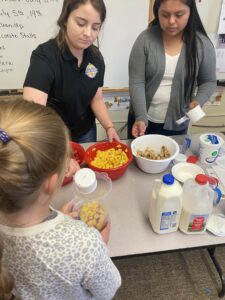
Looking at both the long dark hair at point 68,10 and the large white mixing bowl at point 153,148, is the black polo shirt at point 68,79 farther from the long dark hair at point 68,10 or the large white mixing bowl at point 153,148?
the large white mixing bowl at point 153,148

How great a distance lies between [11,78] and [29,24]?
397mm

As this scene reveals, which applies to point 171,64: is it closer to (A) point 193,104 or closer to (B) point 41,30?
(A) point 193,104

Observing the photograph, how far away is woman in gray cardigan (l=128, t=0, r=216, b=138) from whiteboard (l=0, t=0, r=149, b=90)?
1.51 ft

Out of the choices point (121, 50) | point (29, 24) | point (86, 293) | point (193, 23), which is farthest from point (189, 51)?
point (86, 293)

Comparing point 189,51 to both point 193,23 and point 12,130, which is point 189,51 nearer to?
point 193,23

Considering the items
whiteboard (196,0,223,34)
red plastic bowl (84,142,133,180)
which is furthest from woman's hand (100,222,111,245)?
whiteboard (196,0,223,34)

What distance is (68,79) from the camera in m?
1.21

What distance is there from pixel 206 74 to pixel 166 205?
34.5 inches

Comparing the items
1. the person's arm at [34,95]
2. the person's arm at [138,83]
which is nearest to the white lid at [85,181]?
the person's arm at [34,95]

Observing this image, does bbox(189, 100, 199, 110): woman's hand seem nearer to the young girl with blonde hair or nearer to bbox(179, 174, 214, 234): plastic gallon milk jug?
bbox(179, 174, 214, 234): plastic gallon milk jug

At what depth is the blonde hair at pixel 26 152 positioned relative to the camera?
1.67ft

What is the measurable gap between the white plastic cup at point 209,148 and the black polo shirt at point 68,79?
57 cm

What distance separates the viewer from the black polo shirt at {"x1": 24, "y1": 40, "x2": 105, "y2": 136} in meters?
1.12

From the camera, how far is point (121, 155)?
1.21 m
